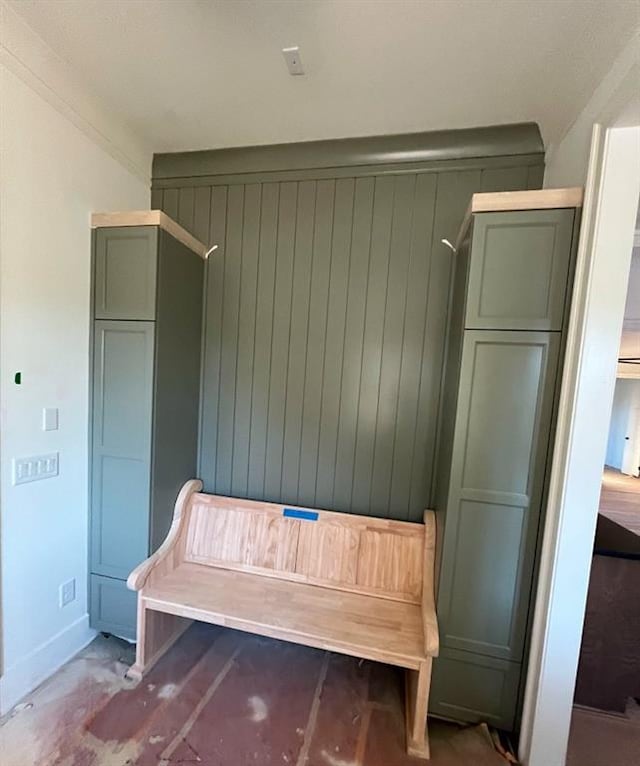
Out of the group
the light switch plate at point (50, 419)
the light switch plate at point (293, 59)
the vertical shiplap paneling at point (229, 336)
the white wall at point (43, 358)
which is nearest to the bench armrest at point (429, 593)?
the vertical shiplap paneling at point (229, 336)

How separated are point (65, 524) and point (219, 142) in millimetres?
2148

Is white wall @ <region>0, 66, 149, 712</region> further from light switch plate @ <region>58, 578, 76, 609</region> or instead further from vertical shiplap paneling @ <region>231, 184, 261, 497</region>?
vertical shiplap paneling @ <region>231, 184, 261, 497</region>

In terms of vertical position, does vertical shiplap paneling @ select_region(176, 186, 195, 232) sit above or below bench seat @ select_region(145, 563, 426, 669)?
above

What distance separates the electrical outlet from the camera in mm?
1776

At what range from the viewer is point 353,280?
1994 mm

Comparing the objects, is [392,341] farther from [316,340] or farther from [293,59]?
[293,59]

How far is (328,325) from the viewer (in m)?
2.03

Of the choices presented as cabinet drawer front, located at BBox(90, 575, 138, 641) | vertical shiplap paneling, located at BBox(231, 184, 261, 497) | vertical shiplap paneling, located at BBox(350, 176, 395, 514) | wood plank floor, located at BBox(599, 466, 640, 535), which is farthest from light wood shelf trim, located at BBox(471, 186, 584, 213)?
wood plank floor, located at BBox(599, 466, 640, 535)

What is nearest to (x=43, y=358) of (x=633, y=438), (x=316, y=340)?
(x=316, y=340)

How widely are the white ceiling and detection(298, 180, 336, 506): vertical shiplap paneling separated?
14.5 inches

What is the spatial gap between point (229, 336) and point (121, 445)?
82cm

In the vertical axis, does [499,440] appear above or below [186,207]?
below

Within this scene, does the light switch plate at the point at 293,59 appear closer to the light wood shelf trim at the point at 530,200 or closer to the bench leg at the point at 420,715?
the light wood shelf trim at the point at 530,200

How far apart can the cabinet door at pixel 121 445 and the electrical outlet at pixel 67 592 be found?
0.11 m
